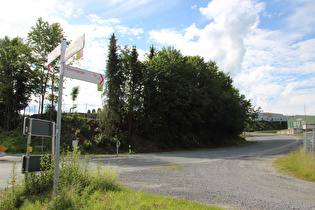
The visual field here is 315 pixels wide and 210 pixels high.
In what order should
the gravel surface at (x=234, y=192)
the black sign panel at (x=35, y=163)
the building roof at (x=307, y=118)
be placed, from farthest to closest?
the building roof at (x=307, y=118) → the gravel surface at (x=234, y=192) → the black sign panel at (x=35, y=163)

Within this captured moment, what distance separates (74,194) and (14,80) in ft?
85.5

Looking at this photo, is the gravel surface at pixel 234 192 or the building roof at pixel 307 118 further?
the building roof at pixel 307 118

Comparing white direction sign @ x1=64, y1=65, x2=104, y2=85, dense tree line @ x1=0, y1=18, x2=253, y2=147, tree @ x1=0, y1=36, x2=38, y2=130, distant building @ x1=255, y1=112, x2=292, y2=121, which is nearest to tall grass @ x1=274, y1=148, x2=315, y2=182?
white direction sign @ x1=64, y1=65, x2=104, y2=85

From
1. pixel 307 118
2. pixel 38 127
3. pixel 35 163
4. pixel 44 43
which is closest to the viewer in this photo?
pixel 38 127

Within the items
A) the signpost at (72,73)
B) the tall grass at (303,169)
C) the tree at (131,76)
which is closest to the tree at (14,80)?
the tree at (131,76)

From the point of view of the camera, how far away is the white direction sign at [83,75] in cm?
431

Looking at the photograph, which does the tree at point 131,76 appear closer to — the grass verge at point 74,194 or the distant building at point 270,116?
the grass verge at point 74,194

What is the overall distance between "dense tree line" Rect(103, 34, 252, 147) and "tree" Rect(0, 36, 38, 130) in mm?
9253

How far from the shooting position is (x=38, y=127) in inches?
166

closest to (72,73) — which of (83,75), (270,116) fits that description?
(83,75)

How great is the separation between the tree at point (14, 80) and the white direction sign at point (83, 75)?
75.3ft

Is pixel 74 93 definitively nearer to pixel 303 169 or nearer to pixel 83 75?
pixel 83 75

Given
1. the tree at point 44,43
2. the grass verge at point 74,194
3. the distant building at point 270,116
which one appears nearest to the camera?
the grass verge at point 74,194

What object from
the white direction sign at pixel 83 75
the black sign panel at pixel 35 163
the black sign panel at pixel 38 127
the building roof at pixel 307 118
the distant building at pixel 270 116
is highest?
the distant building at pixel 270 116
